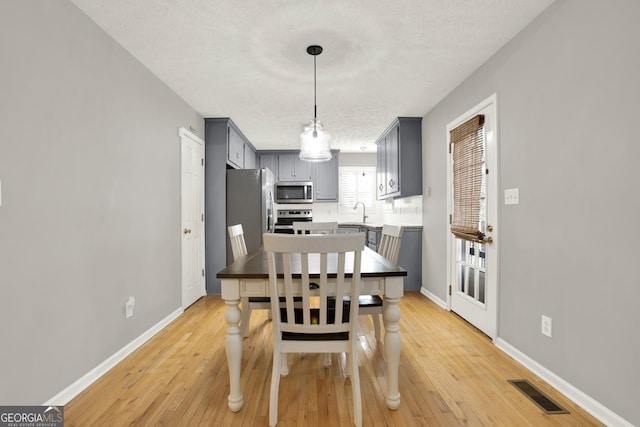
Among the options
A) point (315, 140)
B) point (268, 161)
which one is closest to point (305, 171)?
point (268, 161)

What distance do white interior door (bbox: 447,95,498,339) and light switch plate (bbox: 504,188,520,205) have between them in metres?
0.11

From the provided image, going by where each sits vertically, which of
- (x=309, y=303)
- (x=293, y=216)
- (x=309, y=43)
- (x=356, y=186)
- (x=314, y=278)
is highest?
(x=309, y=43)

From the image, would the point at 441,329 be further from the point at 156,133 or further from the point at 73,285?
the point at 156,133

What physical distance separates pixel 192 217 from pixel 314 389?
2653 millimetres

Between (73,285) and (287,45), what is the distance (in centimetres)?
219

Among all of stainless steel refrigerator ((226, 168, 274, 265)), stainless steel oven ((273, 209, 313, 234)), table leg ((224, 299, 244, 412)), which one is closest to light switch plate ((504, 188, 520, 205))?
table leg ((224, 299, 244, 412))

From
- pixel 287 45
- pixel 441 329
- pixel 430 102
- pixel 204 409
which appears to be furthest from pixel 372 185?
pixel 204 409

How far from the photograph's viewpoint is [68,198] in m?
1.88

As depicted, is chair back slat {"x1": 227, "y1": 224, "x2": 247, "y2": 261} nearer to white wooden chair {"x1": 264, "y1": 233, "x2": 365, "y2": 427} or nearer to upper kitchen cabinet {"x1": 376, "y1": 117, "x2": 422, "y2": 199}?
white wooden chair {"x1": 264, "y1": 233, "x2": 365, "y2": 427}

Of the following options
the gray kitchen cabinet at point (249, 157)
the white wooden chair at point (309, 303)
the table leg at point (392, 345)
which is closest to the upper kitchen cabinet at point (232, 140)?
the gray kitchen cabinet at point (249, 157)

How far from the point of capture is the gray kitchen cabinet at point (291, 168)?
20.4 ft

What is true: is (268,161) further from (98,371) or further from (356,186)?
(98,371)

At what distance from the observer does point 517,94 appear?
2322 millimetres

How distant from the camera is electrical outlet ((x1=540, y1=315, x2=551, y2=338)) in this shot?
2021 millimetres
